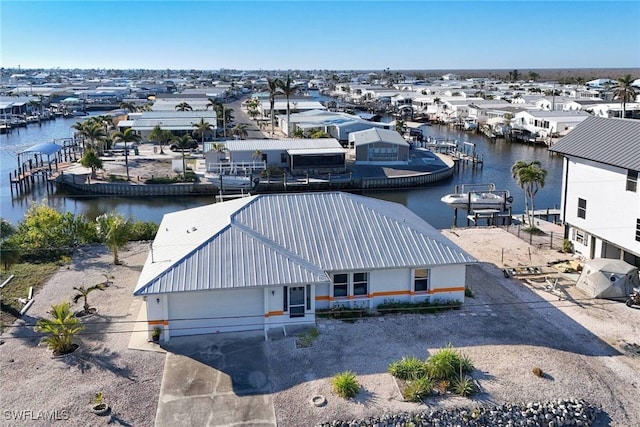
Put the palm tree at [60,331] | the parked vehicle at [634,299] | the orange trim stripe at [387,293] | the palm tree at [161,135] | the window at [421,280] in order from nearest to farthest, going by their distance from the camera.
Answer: the palm tree at [60,331], the orange trim stripe at [387,293], the window at [421,280], the parked vehicle at [634,299], the palm tree at [161,135]

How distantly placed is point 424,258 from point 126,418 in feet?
34.6

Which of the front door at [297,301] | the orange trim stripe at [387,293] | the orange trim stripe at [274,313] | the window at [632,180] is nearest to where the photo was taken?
the orange trim stripe at [274,313]

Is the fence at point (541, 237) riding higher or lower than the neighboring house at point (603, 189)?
lower

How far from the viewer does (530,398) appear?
14.5m

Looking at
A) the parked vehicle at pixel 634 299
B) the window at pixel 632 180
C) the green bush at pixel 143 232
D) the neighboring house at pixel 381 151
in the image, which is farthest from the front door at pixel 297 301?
the neighboring house at pixel 381 151

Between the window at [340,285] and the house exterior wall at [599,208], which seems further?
the house exterior wall at [599,208]

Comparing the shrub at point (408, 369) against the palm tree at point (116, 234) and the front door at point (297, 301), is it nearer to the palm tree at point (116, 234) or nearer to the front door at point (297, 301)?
the front door at point (297, 301)

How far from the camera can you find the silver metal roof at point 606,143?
2328 cm

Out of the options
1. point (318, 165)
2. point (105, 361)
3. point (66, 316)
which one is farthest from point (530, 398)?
point (318, 165)

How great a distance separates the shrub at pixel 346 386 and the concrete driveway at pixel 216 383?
5.68 ft

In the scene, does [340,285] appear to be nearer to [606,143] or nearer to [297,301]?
[297,301]

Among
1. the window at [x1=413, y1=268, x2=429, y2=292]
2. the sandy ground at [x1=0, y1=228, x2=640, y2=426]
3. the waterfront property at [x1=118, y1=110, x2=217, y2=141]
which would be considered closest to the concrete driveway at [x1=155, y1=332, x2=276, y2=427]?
the sandy ground at [x1=0, y1=228, x2=640, y2=426]

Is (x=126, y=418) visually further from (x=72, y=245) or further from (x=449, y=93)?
(x=449, y=93)

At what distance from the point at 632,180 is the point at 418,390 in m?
14.3
